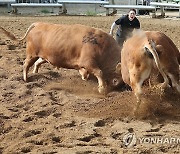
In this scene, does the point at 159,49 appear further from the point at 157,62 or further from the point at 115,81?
the point at 115,81

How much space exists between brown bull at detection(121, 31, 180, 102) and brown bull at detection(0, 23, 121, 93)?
90 cm

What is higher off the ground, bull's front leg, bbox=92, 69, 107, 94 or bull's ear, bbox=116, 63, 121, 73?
bull's ear, bbox=116, 63, 121, 73

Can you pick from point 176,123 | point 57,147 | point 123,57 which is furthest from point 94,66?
point 57,147

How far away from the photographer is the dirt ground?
5090mm

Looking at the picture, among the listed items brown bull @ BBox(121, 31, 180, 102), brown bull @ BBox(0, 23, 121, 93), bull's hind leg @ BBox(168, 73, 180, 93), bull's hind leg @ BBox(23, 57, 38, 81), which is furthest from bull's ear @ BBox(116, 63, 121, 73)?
bull's hind leg @ BBox(23, 57, 38, 81)

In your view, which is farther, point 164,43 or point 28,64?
point 28,64

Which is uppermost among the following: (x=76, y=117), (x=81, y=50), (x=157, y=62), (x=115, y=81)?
(x=157, y=62)

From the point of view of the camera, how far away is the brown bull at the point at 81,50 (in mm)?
7773

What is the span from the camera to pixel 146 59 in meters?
6.07

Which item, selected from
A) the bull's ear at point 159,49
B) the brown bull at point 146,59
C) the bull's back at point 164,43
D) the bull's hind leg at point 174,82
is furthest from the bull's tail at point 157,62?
the bull's back at point 164,43

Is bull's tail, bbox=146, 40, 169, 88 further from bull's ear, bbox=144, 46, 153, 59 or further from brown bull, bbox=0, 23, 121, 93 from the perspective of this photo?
brown bull, bbox=0, 23, 121, 93

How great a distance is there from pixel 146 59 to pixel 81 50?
6.72 feet

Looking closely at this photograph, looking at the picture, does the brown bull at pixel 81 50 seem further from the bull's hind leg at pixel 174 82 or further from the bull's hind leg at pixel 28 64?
the bull's hind leg at pixel 174 82

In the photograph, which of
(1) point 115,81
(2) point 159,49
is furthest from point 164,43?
(1) point 115,81
